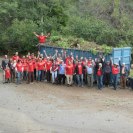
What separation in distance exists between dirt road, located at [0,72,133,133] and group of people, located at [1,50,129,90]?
59 centimetres

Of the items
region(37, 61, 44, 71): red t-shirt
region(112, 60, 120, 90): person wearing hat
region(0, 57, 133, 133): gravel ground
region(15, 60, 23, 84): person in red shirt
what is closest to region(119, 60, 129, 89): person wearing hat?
region(112, 60, 120, 90): person wearing hat

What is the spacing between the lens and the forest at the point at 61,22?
27734mm

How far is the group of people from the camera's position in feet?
69.2

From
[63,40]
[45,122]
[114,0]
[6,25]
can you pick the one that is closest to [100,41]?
[63,40]

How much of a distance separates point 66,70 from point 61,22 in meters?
12.8

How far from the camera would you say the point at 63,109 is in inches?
661

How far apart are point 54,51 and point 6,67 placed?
10.1ft

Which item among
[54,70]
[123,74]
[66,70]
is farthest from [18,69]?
[123,74]

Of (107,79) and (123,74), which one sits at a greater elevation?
(123,74)

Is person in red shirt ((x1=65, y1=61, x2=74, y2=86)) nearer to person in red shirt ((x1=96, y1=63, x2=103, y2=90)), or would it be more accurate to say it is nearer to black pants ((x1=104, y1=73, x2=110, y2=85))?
person in red shirt ((x1=96, y1=63, x2=103, y2=90))

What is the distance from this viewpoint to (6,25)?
110ft

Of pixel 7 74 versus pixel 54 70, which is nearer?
pixel 54 70

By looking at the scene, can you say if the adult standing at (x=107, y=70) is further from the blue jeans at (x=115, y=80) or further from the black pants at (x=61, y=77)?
the black pants at (x=61, y=77)

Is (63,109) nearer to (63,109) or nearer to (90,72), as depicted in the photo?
(63,109)
